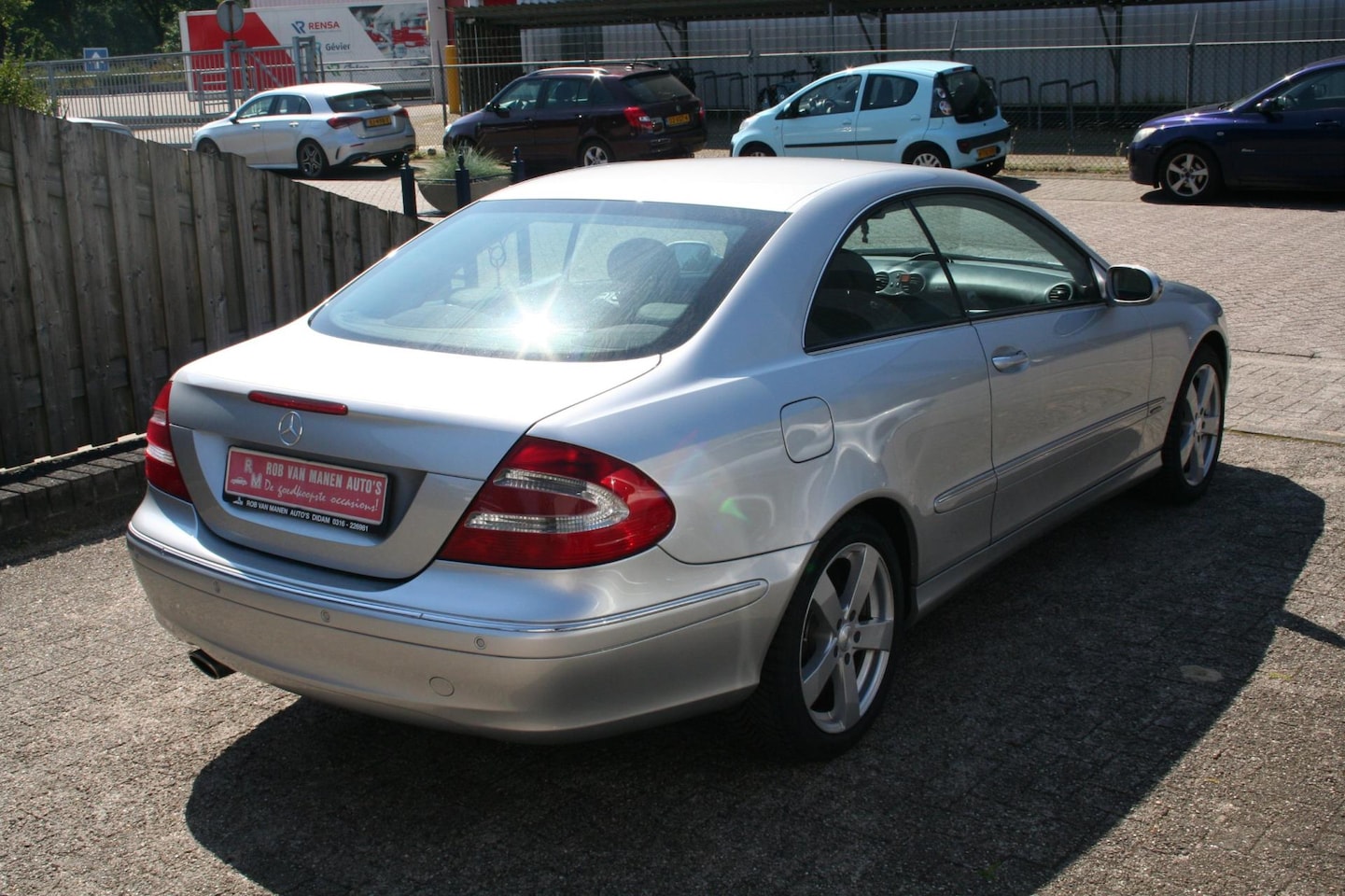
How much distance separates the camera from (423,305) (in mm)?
3920

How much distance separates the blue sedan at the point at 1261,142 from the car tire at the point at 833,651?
43.9 ft

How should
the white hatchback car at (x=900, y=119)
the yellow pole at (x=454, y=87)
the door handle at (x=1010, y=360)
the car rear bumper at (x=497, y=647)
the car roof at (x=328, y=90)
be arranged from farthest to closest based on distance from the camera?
the yellow pole at (x=454, y=87) < the car roof at (x=328, y=90) < the white hatchback car at (x=900, y=119) < the door handle at (x=1010, y=360) < the car rear bumper at (x=497, y=647)

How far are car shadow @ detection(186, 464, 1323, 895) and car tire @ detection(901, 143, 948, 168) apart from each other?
13259mm

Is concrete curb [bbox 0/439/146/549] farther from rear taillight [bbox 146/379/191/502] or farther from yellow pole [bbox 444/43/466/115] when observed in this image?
yellow pole [bbox 444/43/466/115]

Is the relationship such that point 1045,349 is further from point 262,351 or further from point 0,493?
point 0,493

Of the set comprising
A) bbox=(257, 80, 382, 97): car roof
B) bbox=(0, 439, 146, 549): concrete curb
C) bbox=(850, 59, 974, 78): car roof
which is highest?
bbox=(257, 80, 382, 97): car roof

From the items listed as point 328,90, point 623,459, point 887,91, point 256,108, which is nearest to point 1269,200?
point 887,91

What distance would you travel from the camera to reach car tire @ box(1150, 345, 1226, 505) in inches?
223

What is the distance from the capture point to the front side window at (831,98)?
18.1 m

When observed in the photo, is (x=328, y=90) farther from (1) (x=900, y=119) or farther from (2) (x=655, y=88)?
(1) (x=900, y=119)

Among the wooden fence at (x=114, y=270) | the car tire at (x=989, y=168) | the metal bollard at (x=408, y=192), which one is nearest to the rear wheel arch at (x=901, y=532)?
the wooden fence at (x=114, y=270)

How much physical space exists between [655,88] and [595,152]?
1.29 meters

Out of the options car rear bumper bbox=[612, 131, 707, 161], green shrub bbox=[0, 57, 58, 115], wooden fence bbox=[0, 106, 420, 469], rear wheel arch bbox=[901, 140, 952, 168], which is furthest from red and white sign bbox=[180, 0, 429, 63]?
wooden fence bbox=[0, 106, 420, 469]

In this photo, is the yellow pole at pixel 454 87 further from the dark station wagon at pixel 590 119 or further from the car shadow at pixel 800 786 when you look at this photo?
the car shadow at pixel 800 786
